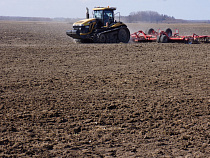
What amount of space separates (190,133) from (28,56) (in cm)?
1037

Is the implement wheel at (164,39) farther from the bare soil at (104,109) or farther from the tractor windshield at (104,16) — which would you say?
the bare soil at (104,109)

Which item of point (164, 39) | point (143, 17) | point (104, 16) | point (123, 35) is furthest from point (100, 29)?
point (143, 17)

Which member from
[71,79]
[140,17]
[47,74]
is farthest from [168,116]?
[140,17]

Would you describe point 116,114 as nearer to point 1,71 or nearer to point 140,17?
point 1,71

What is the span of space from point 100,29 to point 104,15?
1050mm

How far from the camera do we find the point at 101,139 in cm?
527

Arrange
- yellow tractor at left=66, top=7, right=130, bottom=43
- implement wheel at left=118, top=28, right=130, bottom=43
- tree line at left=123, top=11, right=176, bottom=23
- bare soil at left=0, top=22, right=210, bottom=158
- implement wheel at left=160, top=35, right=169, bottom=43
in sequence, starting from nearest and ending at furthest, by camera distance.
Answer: bare soil at left=0, top=22, right=210, bottom=158, yellow tractor at left=66, top=7, right=130, bottom=43, implement wheel at left=160, top=35, right=169, bottom=43, implement wheel at left=118, top=28, right=130, bottom=43, tree line at left=123, top=11, right=176, bottom=23

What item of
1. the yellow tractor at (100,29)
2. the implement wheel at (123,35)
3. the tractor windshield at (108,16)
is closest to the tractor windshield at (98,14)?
the yellow tractor at (100,29)

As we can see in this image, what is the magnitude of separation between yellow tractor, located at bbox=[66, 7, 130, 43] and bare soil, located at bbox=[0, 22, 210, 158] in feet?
27.2

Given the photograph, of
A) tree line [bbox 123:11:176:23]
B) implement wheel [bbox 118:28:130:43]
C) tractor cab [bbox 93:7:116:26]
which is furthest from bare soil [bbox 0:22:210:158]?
tree line [bbox 123:11:176:23]

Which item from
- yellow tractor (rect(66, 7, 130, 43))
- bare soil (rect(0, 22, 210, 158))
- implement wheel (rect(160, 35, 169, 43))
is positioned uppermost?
yellow tractor (rect(66, 7, 130, 43))

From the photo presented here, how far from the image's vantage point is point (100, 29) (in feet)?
69.1

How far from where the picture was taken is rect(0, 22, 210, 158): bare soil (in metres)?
4.99

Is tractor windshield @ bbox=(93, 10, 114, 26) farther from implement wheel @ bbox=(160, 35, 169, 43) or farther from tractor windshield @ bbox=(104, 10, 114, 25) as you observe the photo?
implement wheel @ bbox=(160, 35, 169, 43)
